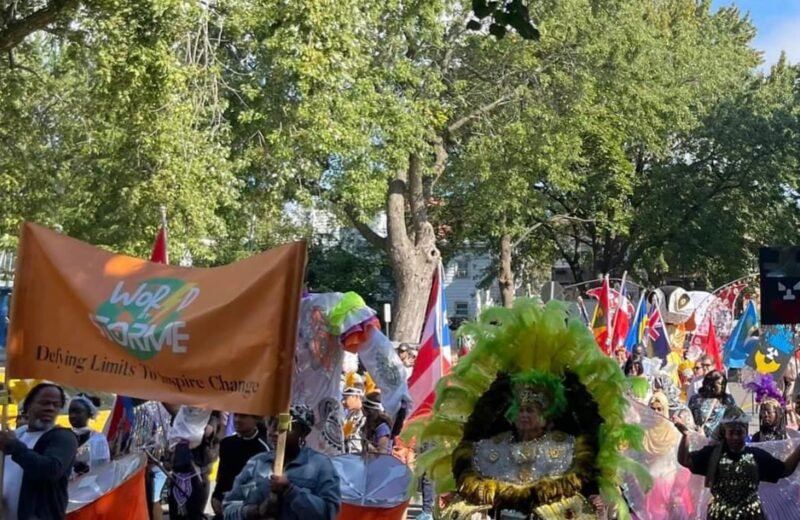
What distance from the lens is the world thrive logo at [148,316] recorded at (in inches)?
225

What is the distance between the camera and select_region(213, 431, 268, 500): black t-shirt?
6.74 metres

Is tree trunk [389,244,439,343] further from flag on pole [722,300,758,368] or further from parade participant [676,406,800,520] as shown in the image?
parade participant [676,406,800,520]

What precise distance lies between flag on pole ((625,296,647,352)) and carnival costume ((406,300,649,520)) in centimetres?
1209

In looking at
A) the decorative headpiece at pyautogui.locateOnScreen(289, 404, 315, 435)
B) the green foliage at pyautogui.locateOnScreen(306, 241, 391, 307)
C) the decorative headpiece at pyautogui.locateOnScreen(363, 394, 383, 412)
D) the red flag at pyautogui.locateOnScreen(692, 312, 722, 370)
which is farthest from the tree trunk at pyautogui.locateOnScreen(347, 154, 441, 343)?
the green foliage at pyautogui.locateOnScreen(306, 241, 391, 307)

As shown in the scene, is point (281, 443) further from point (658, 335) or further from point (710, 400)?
point (658, 335)

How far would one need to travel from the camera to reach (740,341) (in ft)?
64.8

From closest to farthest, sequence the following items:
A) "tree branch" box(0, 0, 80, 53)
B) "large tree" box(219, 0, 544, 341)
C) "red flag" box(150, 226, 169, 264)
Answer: "red flag" box(150, 226, 169, 264) → "tree branch" box(0, 0, 80, 53) → "large tree" box(219, 0, 544, 341)

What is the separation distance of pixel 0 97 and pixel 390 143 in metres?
9.28

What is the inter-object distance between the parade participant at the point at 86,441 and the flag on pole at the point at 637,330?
1109 centimetres

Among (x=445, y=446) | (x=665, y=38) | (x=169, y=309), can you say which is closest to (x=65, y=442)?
(x=169, y=309)

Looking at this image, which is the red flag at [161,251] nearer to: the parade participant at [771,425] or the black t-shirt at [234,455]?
the black t-shirt at [234,455]

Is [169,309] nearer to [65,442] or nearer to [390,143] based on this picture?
[65,442]

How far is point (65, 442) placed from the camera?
19.4 ft

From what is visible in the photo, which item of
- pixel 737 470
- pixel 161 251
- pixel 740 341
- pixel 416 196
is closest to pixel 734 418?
pixel 737 470
